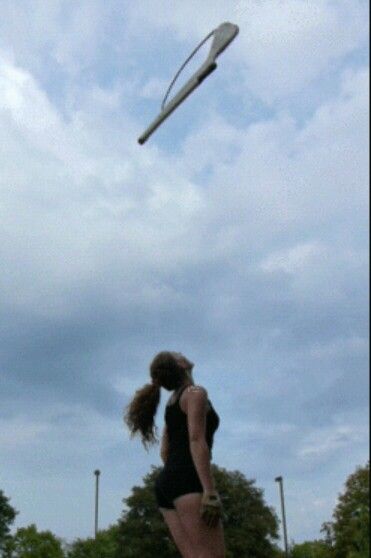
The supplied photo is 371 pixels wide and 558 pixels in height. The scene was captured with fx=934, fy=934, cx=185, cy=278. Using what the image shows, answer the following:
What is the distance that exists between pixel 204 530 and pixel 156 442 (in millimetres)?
811

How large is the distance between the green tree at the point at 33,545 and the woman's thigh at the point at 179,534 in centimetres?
5089

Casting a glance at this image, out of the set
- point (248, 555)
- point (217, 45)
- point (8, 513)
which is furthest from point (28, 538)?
point (217, 45)

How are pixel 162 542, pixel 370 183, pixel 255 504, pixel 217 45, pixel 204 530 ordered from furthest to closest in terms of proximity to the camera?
pixel 255 504
pixel 162 542
pixel 217 45
pixel 204 530
pixel 370 183

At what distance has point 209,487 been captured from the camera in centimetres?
579

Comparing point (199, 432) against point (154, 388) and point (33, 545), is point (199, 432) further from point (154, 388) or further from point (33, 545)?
point (33, 545)

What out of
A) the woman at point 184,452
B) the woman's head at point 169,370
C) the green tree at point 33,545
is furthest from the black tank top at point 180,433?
the green tree at point 33,545

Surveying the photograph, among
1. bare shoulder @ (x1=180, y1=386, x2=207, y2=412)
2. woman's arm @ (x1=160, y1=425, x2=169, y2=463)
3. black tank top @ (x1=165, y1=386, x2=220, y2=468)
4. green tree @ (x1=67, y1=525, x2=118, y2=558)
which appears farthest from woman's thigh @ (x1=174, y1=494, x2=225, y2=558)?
green tree @ (x1=67, y1=525, x2=118, y2=558)

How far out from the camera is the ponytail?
20.7 feet

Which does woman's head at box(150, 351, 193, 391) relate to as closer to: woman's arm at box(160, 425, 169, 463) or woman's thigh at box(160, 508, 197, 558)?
woman's arm at box(160, 425, 169, 463)

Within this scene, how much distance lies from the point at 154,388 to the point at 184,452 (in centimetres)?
52

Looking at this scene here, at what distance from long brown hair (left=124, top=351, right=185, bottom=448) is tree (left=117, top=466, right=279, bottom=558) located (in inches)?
1925

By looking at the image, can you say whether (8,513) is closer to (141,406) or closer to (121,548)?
(121,548)

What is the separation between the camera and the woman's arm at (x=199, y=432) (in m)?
5.82

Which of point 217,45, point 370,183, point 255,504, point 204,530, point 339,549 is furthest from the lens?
point 255,504
